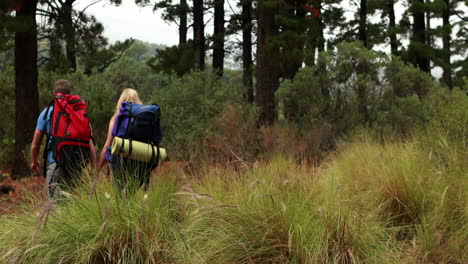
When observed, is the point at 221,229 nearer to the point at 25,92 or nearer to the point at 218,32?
the point at 25,92

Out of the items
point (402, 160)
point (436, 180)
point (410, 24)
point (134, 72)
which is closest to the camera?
point (436, 180)

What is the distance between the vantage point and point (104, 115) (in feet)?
36.1

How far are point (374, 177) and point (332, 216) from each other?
155cm

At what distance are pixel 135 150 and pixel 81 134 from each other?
→ 82cm

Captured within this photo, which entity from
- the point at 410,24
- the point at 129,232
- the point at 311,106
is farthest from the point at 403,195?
the point at 410,24

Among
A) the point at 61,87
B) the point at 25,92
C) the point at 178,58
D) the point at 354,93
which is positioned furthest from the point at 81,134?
the point at 178,58

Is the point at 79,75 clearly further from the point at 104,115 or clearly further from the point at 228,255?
the point at 228,255

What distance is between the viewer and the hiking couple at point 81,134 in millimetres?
4387

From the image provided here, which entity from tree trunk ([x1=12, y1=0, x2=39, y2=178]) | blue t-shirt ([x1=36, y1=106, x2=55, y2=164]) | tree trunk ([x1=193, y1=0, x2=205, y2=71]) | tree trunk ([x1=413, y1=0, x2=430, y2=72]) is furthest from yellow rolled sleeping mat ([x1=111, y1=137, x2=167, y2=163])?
tree trunk ([x1=413, y1=0, x2=430, y2=72])

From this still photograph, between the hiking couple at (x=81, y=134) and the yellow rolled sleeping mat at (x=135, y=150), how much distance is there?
13 millimetres

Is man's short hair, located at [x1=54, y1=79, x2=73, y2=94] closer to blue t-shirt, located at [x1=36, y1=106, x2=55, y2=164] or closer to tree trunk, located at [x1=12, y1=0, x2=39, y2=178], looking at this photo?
blue t-shirt, located at [x1=36, y1=106, x2=55, y2=164]

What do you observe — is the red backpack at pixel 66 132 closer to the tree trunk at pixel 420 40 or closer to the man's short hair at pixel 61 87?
the man's short hair at pixel 61 87

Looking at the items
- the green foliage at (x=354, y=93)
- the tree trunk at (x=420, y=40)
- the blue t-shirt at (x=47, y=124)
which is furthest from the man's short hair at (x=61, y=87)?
the tree trunk at (x=420, y=40)

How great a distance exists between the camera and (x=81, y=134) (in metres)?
4.75
